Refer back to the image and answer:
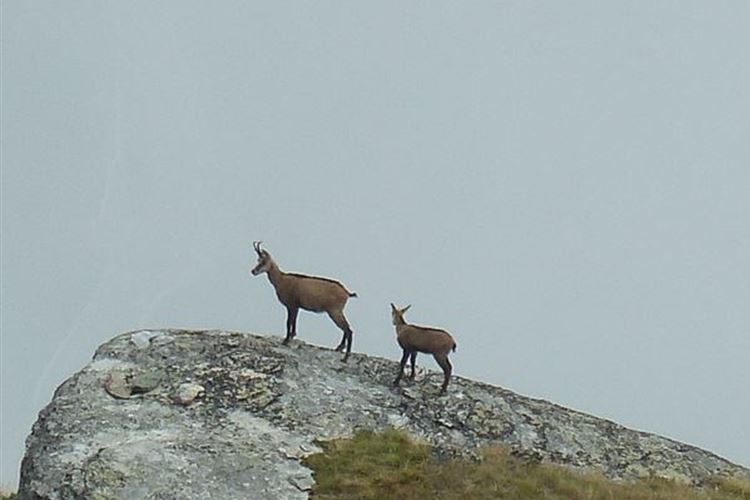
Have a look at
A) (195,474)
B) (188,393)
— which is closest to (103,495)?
(195,474)

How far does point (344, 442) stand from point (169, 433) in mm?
2728

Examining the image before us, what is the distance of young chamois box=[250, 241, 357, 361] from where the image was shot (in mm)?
19500

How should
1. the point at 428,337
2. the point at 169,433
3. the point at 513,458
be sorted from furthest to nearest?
the point at 428,337 < the point at 513,458 < the point at 169,433

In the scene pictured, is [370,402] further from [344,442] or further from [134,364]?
[134,364]

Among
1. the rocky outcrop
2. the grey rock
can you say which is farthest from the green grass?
the grey rock

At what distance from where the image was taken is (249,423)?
54.6 ft

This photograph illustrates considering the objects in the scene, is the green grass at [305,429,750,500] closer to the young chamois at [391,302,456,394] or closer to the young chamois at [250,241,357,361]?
the young chamois at [391,302,456,394]

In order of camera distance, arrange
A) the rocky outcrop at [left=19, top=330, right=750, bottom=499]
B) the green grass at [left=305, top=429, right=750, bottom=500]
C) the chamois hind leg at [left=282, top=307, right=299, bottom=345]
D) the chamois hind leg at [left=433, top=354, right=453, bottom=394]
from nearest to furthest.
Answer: the rocky outcrop at [left=19, top=330, right=750, bottom=499], the green grass at [left=305, top=429, right=750, bottom=500], the chamois hind leg at [left=433, top=354, right=453, bottom=394], the chamois hind leg at [left=282, top=307, right=299, bottom=345]

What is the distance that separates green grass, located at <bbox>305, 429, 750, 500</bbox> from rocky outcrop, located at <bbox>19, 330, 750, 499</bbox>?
38 centimetres

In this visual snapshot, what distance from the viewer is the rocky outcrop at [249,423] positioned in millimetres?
15234

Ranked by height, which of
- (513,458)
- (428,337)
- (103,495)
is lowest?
(103,495)

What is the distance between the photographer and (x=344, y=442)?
54.3 ft

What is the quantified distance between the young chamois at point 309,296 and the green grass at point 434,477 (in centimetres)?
308

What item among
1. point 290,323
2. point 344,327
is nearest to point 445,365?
point 344,327
